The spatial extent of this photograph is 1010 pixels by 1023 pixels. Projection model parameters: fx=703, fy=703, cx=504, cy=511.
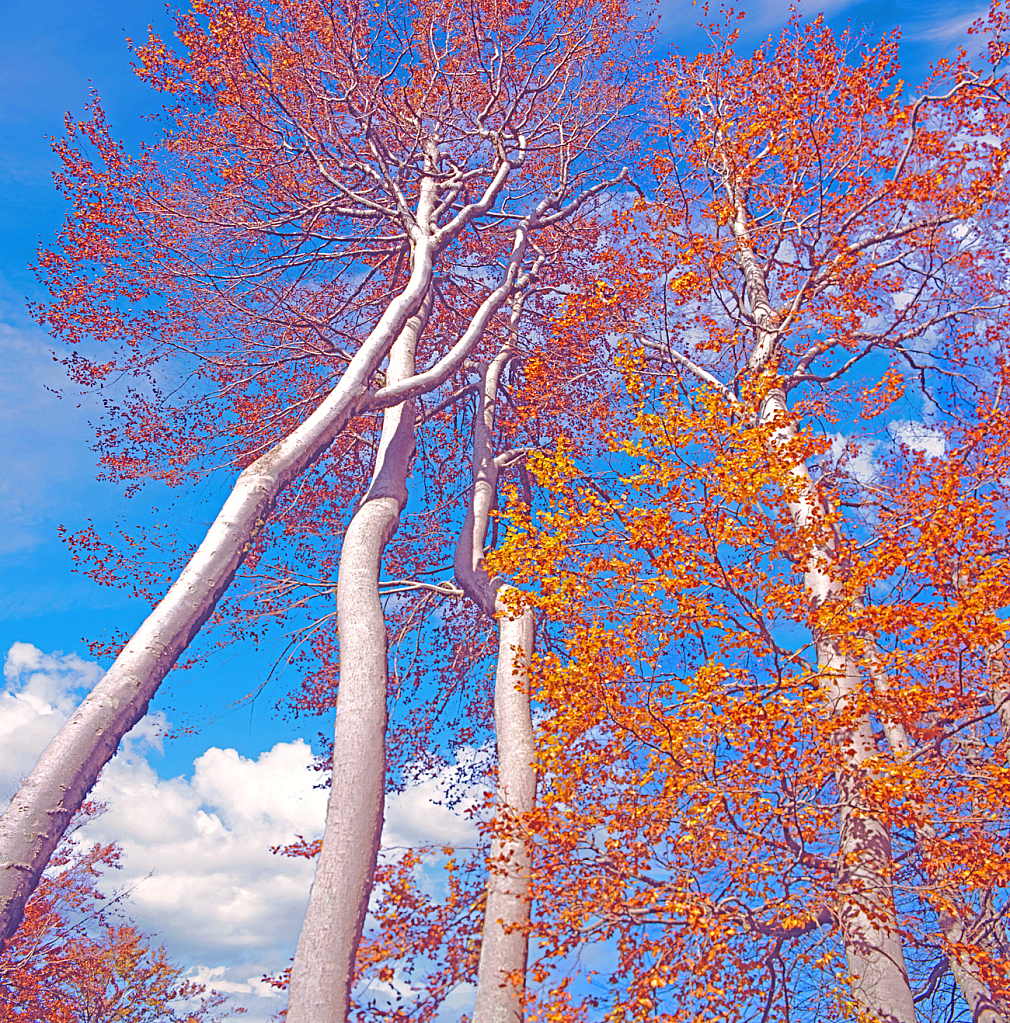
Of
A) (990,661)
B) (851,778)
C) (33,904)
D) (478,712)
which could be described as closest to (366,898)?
(851,778)

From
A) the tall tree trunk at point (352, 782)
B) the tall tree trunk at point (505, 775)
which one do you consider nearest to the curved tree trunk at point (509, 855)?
the tall tree trunk at point (505, 775)

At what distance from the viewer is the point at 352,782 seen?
5.97 m

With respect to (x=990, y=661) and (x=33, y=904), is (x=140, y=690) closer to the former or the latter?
(x=990, y=661)

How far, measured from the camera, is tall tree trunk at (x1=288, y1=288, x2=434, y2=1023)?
16.7ft

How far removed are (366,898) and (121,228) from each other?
9.76 metres

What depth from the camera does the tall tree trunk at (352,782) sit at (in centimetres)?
510

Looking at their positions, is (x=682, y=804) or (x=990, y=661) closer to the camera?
(x=682, y=804)

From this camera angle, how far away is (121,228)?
10.3 m

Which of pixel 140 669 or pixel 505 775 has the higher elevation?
pixel 505 775

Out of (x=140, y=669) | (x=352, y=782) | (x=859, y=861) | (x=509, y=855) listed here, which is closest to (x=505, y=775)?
(x=509, y=855)

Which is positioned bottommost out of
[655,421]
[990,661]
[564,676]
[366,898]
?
[366,898]

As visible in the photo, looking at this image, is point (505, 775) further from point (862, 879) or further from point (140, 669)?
point (140, 669)

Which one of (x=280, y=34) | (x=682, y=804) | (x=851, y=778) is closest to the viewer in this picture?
(x=682, y=804)

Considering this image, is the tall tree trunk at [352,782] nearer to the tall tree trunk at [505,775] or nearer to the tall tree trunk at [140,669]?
the tall tree trunk at [140,669]
